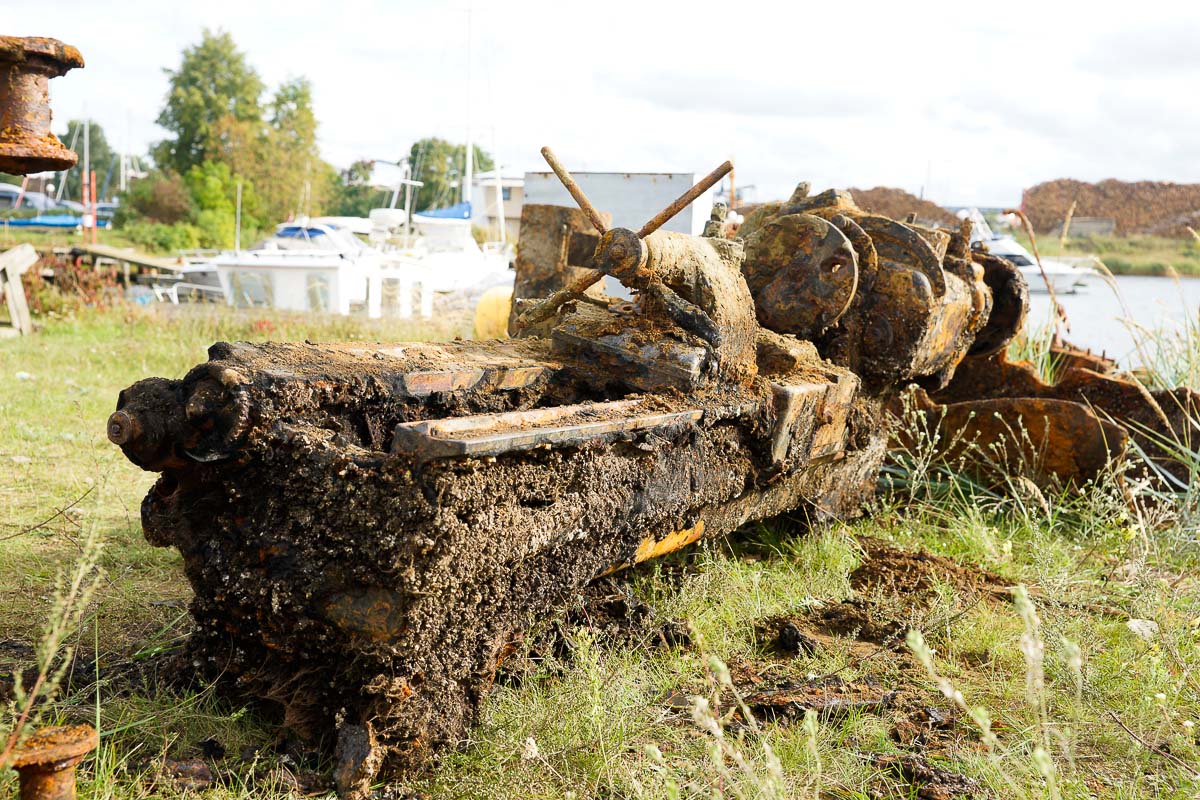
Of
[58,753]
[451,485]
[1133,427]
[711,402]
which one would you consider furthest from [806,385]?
Result: [1133,427]

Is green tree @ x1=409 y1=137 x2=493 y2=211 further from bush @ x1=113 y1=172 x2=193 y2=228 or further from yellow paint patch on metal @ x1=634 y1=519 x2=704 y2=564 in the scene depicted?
yellow paint patch on metal @ x1=634 y1=519 x2=704 y2=564

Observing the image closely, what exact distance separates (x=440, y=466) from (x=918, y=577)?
2.75 metres

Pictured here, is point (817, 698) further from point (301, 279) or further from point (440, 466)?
point (301, 279)

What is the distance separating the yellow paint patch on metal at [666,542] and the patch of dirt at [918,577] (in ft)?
3.74

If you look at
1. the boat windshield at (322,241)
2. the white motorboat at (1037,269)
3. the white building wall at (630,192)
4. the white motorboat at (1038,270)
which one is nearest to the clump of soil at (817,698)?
the white building wall at (630,192)

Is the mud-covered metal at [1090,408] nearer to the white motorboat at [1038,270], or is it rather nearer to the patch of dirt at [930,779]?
the patch of dirt at [930,779]

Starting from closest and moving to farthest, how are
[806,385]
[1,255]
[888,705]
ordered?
[888,705] < [806,385] < [1,255]

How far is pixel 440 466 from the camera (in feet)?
8.28

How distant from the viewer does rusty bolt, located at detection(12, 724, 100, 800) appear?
208cm

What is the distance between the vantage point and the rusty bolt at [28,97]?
240 cm

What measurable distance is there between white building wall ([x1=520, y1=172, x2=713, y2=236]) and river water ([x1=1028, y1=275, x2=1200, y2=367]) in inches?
118

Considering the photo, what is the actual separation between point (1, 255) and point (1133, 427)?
1195 centimetres

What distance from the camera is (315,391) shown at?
112 inches

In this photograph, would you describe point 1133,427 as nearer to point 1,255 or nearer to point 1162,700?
point 1162,700
